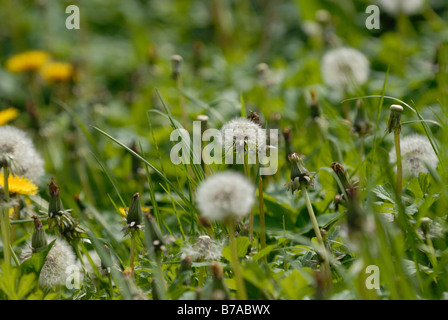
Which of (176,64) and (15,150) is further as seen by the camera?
(176,64)

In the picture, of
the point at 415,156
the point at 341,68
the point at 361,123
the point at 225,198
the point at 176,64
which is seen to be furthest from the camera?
the point at 341,68

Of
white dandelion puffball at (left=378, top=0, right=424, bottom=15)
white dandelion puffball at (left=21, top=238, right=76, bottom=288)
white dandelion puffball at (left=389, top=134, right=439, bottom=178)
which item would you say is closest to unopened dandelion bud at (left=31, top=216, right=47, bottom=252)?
white dandelion puffball at (left=21, top=238, right=76, bottom=288)

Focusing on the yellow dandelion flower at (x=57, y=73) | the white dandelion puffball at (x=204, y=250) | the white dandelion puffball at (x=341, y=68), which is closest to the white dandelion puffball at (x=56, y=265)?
the white dandelion puffball at (x=204, y=250)

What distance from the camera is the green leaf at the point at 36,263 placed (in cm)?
132

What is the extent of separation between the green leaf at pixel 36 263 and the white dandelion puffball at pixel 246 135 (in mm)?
512

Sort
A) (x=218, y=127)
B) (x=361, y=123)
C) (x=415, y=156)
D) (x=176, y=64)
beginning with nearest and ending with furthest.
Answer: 1. (x=415, y=156)
2. (x=361, y=123)
3. (x=176, y=64)
4. (x=218, y=127)

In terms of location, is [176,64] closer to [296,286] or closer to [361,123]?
[361,123]

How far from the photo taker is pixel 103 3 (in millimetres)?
4922

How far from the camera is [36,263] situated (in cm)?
133

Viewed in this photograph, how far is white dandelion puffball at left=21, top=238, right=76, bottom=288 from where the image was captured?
1394 millimetres

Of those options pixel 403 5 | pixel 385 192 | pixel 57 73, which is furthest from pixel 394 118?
pixel 57 73

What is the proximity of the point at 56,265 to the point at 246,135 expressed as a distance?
577mm

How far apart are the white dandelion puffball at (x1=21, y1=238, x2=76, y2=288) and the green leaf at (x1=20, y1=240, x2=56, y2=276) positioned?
0.06m

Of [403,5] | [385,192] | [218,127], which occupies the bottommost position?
[385,192]
